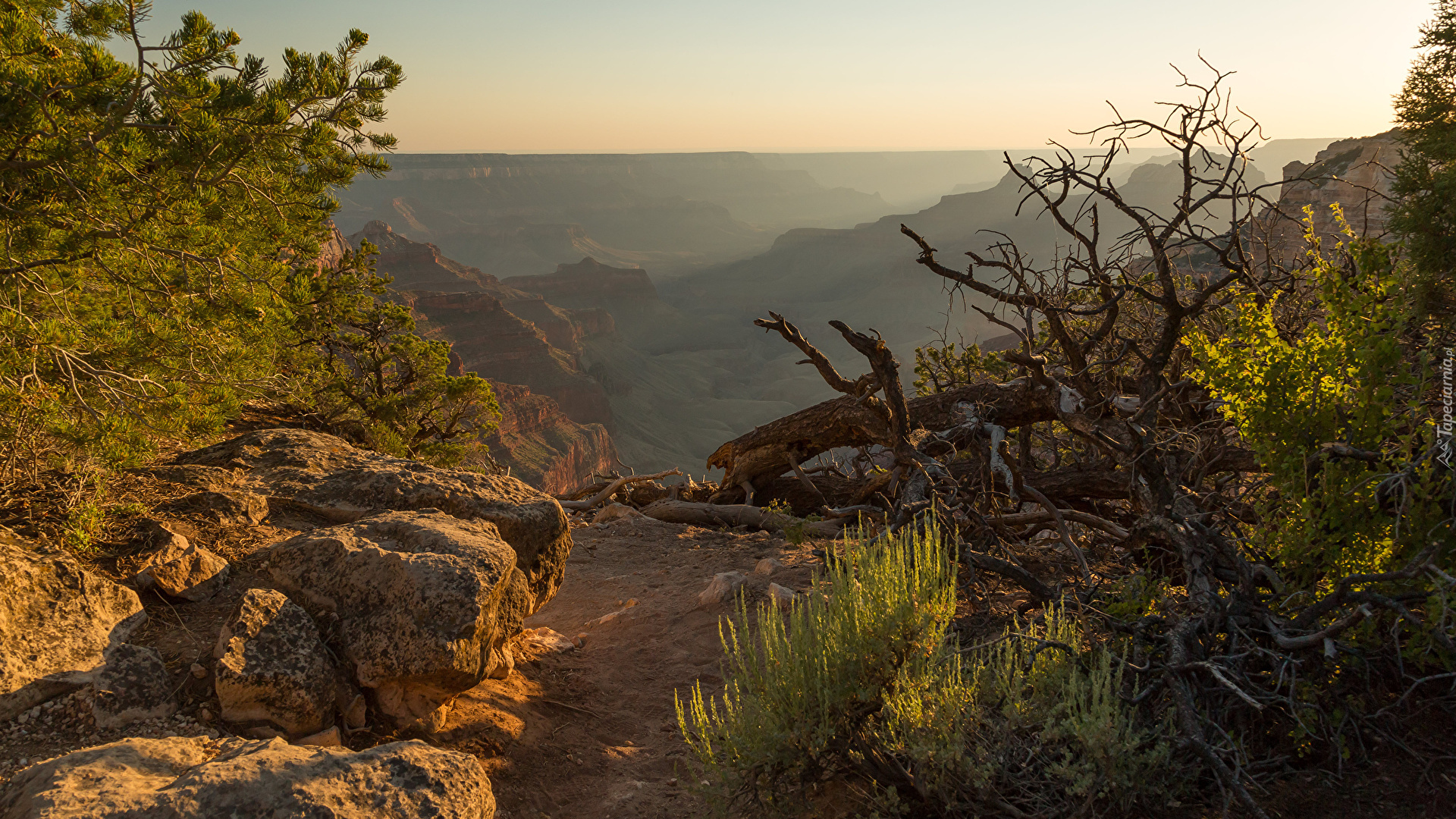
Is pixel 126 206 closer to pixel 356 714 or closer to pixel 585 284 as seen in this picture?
pixel 356 714

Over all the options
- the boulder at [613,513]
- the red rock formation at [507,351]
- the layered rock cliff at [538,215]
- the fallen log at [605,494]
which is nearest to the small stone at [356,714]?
the boulder at [613,513]

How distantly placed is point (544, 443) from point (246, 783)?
1914 inches

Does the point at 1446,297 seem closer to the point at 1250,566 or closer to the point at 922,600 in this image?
the point at 1250,566

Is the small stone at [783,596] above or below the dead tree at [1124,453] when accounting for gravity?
below

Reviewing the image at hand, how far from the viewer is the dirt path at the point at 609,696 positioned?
129 inches

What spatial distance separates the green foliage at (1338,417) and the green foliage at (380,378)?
8.14m

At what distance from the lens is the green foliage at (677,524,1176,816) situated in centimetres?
237

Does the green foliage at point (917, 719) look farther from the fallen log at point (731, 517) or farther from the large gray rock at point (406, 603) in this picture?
the fallen log at point (731, 517)

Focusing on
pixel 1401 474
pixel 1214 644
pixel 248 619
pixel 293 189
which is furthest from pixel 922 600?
pixel 293 189

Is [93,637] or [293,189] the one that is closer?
[93,637]

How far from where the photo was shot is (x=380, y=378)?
31.3 feet

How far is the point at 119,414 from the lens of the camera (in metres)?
3.80

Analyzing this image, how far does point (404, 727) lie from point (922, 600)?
2282 millimetres

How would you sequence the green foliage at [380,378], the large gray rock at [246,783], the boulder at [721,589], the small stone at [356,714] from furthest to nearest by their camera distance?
the green foliage at [380,378] → the boulder at [721,589] → the small stone at [356,714] → the large gray rock at [246,783]
